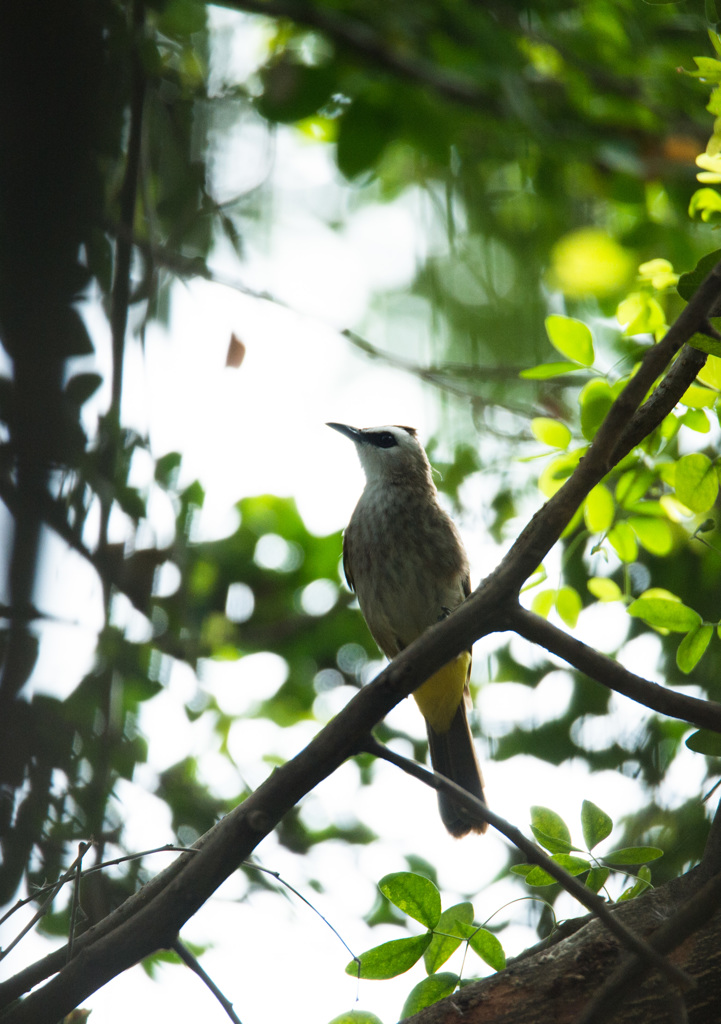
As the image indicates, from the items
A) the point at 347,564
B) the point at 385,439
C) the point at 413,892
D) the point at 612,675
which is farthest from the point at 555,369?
the point at 385,439

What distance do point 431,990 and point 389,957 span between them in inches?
6.9

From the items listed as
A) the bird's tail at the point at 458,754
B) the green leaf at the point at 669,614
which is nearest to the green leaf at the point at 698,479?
the green leaf at the point at 669,614

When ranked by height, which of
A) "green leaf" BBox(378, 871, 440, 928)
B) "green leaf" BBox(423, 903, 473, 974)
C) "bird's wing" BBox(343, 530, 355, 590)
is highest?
"bird's wing" BBox(343, 530, 355, 590)

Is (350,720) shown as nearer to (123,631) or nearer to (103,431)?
(123,631)

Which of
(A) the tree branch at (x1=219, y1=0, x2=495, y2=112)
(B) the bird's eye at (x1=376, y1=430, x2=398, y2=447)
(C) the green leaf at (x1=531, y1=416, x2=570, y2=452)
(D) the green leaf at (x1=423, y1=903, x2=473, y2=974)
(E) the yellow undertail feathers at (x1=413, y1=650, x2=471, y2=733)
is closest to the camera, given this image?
(D) the green leaf at (x1=423, y1=903, x2=473, y2=974)

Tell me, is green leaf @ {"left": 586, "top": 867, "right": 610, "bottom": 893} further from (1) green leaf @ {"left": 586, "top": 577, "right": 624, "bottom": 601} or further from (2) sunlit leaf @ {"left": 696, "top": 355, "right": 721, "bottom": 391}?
(2) sunlit leaf @ {"left": 696, "top": 355, "right": 721, "bottom": 391}

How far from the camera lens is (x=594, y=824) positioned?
206 cm

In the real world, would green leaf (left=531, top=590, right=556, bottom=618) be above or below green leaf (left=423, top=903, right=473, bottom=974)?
above

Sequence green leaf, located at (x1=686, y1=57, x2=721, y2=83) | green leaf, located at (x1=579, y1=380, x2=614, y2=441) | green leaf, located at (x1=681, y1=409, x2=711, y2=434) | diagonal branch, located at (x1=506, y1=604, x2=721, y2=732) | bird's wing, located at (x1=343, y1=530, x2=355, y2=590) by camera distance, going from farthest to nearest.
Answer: bird's wing, located at (x1=343, y1=530, x2=355, y2=590)
green leaf, located at (x1=579, y1=380, x2=614, y2=441)
green leaf, located at (x1=681, y1=409, x2=711, y2=434)
green leaf, located at (x1=686, y1=57, x2=721, y2=83)
diagonal branch, located at (x1=506, y1=604, x2=721, y2=732)

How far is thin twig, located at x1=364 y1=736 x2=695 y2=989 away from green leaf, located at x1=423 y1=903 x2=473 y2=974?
49 cm

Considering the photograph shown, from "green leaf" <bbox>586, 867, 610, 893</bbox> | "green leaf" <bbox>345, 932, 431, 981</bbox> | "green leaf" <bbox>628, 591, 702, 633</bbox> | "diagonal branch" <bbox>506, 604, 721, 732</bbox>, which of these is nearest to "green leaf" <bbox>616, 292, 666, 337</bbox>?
"green leaf" <bbox>628, 591, 702, 633</bbox>

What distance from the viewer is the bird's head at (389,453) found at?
4910 millimetres

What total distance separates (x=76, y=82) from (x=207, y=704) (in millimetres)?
3505

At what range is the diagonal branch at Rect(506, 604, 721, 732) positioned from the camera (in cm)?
181
